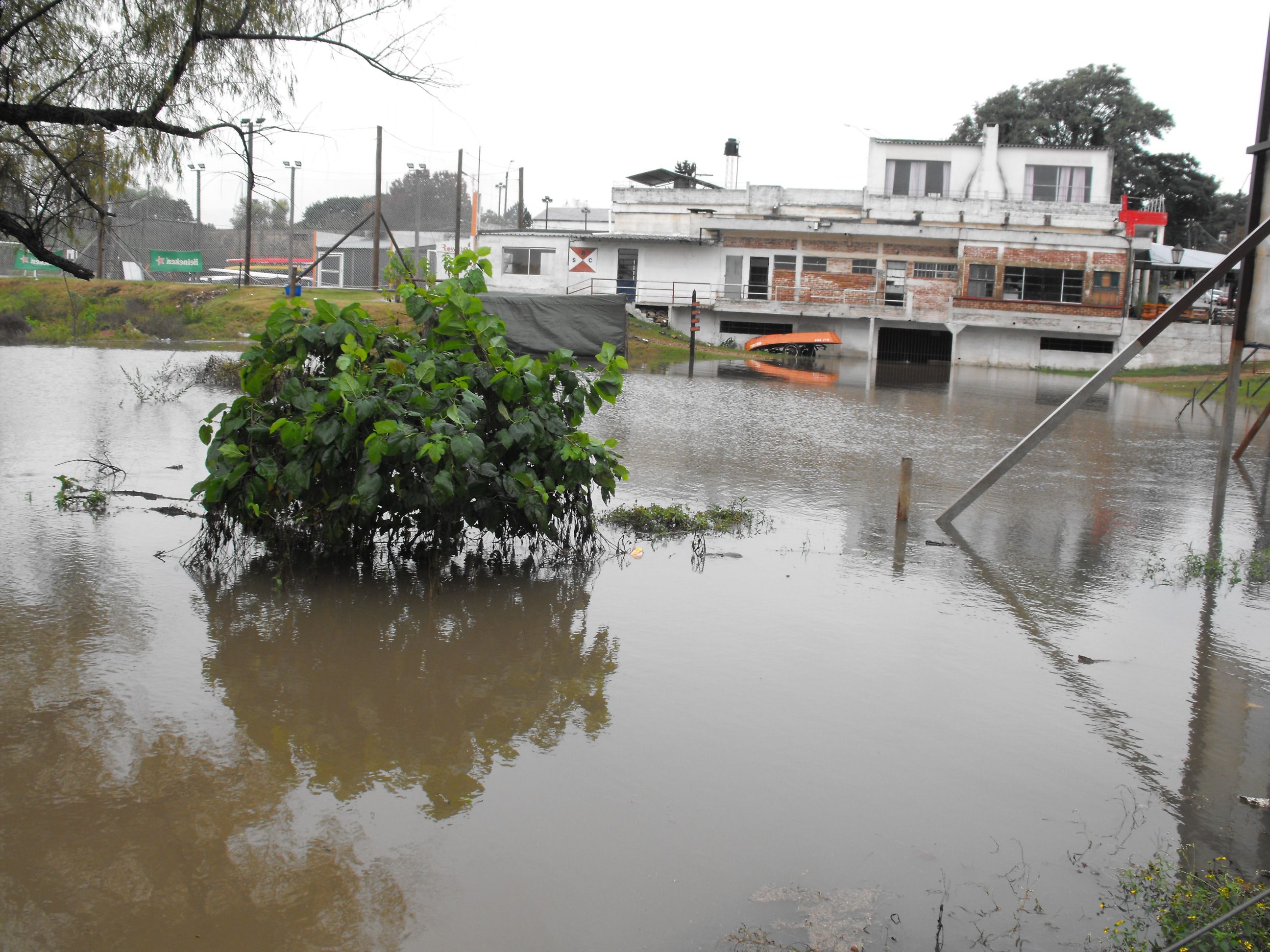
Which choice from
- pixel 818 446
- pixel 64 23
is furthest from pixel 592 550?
pixel 818 446

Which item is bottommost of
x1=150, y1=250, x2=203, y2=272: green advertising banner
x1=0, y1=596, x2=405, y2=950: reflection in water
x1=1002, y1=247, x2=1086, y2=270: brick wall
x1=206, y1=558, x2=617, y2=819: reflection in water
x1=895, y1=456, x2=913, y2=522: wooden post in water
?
x1=0, y1=596, x2=405, y2=950: reflection in water

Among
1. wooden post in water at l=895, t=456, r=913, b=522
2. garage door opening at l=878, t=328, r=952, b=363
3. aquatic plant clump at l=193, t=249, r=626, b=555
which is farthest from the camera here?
garage door opening at l=878, t=328, r=952, b=363

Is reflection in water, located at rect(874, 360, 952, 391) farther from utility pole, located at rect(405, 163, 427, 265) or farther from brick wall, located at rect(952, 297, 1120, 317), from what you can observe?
utility pole, located at rect(405, 163, 427, 265)

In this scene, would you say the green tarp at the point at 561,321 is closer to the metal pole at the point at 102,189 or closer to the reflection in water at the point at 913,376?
the reflection in water at the point at 913,376

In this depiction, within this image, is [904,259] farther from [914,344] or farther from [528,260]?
[528,260]

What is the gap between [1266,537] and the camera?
36.3 feet

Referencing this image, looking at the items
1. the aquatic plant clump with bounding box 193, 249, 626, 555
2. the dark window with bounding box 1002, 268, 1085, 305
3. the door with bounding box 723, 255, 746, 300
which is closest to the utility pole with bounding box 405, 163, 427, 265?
the aquatic plant clump with bounding box 193, 249, 626, 555

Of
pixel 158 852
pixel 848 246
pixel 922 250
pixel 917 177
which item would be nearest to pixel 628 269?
pixel 848 246

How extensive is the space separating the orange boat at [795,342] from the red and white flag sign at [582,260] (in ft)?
25.3

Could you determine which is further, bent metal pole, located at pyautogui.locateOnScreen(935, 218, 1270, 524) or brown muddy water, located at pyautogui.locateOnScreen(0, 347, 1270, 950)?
bent metal pole, located at pyautogui.locateOnScreen(935, 218, 1270, 524)

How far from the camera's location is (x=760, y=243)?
4319 centimetres

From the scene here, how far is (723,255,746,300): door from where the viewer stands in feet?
143

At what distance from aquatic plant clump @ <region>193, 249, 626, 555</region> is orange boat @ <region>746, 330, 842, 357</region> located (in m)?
31.9

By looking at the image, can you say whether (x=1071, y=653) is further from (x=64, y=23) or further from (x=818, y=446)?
(x=818, y=446)
